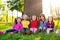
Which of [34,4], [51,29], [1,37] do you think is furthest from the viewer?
[34,4]

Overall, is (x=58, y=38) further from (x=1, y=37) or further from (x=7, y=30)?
(x=7, y=30)

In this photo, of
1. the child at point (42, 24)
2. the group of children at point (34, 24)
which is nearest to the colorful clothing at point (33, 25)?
the group of children at point (34, 24)

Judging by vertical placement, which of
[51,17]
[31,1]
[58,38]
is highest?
[31,1]

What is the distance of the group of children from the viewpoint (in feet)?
24.7

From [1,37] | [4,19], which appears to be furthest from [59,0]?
[1,37]

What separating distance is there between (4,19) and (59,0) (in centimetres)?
204

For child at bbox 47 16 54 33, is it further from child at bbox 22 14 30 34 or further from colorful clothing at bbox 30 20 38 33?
child at bbox 22 14 30 34

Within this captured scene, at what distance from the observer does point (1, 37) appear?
5965mm

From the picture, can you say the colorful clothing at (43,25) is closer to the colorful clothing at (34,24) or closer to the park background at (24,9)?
the colorful clothing at (34,24)

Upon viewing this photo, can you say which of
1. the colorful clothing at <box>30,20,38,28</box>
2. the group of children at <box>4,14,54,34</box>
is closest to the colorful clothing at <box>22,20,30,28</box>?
the group of children at <box>4,14,54,34</box>

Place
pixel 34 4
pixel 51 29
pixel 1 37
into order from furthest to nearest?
pixel 34 4 < pixel 51 29 < pixel 1 37

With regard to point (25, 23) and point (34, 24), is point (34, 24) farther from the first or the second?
point (25, 23)

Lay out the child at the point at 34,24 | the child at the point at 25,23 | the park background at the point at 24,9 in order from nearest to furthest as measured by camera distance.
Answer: the child at the point at 25,23 < the child at the point at 34,24 < the park background at the point at 24,9

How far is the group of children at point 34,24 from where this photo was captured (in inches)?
297
